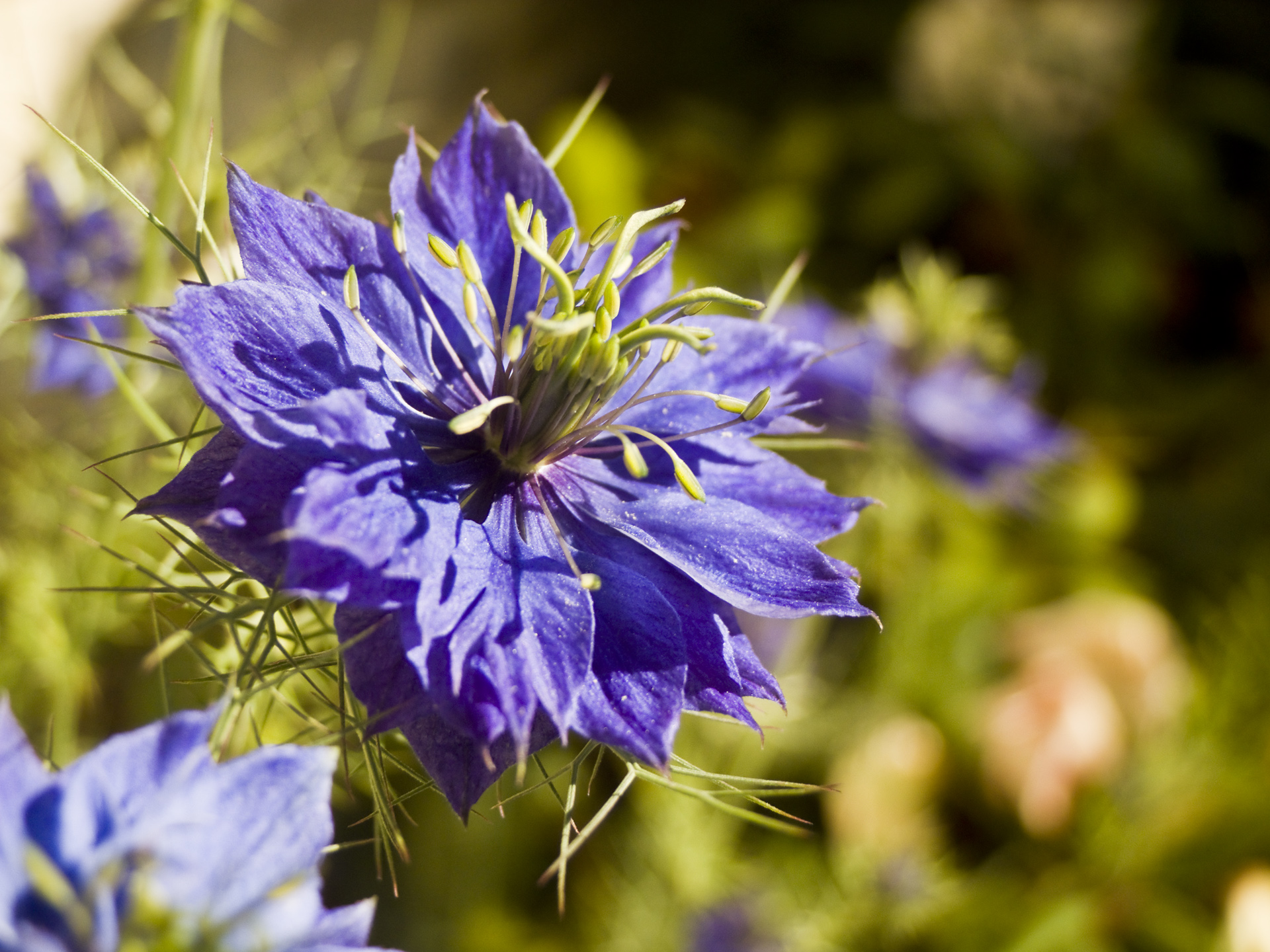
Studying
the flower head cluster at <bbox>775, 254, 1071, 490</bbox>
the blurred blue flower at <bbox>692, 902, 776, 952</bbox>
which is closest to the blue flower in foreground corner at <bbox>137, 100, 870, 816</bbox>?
the flower head cluster at <bbox>775, 254, 1071, 490</bbox>

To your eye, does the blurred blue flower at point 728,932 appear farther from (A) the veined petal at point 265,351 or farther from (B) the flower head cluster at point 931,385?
(A) the veined petal at point 265,351

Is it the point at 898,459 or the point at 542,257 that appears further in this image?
the point at 898,459

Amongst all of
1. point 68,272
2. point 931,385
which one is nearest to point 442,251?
point 68,272

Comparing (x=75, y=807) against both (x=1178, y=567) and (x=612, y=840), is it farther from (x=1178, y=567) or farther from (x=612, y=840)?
(x=1178, y=567)

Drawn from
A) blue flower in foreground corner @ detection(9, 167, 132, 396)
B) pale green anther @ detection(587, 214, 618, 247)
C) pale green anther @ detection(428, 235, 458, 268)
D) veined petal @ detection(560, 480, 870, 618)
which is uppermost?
pale green anther @ detection(587, 214, 618, 247)

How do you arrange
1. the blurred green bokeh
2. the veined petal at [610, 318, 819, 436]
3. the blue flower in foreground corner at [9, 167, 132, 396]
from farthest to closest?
the blurred green bokeh
the blue flower in foreground corner at [9, 167, 132, 396]
the veined petal at [610, 318, 819, 436]

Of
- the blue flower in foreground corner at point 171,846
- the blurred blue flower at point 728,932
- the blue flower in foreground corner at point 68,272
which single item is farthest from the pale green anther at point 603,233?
the blurred blue flower at point 728,932

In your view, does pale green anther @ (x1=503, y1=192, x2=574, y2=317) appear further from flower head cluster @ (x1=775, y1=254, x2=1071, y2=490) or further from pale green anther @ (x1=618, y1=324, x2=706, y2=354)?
flower head cluster @ (x1=775, y1=254, x2=1071, y2=490)

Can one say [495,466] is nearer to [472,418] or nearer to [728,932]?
[472,418]
